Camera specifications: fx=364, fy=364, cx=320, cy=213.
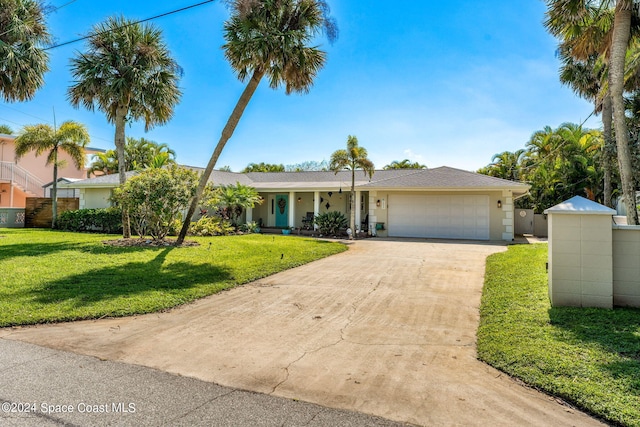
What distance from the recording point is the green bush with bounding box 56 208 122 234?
17484 millimetres

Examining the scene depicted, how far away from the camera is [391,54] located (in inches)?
504

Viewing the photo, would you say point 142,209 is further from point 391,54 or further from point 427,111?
point 427,111

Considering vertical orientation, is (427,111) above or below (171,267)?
above

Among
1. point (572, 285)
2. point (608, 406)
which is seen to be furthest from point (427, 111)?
point (608, 406)

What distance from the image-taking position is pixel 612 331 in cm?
436

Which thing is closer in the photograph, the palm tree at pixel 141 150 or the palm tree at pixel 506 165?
the palm tree at pixel 141 150

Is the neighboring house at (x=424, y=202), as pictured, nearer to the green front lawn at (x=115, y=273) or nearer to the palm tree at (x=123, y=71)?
the palm tree at (x=123, y=71)

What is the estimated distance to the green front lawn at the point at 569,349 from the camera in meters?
2.98

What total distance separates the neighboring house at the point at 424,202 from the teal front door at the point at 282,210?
0.32 metres

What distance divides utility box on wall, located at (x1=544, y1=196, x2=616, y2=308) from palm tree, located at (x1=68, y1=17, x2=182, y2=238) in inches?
540

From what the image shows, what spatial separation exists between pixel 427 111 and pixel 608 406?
14944mm

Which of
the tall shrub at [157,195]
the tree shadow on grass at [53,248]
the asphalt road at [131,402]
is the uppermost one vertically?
the tall shrub at [157,195]

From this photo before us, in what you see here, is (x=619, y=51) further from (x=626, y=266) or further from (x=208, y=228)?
(x=208, y=228)

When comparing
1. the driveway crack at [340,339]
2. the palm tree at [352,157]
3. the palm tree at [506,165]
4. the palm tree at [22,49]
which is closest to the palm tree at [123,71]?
the palm tree at [22,49]
